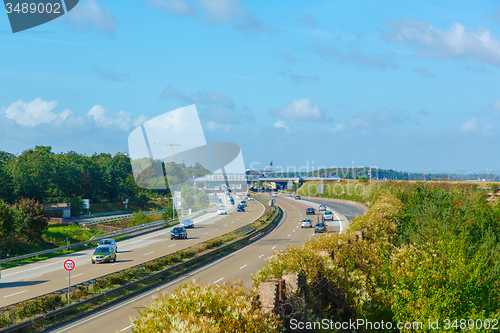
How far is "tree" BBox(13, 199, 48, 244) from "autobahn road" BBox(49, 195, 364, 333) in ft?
78.7

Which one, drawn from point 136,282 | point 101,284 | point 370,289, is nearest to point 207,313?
point 370,289

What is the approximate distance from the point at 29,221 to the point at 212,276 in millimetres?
28855

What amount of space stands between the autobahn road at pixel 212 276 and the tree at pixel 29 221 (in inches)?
944

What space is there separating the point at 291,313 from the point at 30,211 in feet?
151

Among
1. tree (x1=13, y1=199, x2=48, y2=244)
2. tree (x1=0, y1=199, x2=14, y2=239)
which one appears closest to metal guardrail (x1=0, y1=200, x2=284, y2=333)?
tree (x1=0, y1=199, x2=14, y2=239)

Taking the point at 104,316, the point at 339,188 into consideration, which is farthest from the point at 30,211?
the point at 339,188

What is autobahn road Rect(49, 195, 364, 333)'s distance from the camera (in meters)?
18.2

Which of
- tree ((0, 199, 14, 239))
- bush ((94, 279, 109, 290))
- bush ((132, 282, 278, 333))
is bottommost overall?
bush ((94, 279, 109, 290))

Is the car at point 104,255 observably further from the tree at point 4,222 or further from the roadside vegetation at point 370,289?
the roadside vegetation at point 370,289

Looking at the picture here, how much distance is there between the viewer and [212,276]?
94.1 feet

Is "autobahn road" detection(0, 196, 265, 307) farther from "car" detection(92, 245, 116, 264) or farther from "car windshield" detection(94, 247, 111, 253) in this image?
"car windshield" detection(94, 247, 111, 253)

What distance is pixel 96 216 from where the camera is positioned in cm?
8750

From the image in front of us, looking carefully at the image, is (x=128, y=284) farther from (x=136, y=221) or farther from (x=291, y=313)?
(x=136, y=221)

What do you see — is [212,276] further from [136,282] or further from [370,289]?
[370,289]
